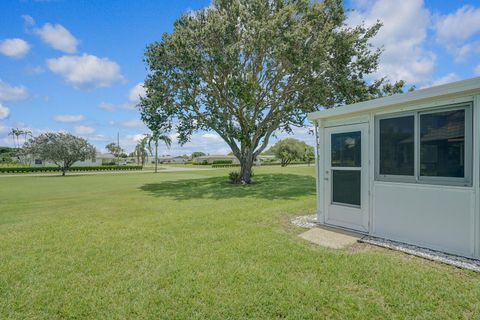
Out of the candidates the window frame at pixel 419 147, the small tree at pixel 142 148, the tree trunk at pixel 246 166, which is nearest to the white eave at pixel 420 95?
the window frame at pixel 419 147

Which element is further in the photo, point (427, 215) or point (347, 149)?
point (347, 149)

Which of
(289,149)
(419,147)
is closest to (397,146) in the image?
(419,147)

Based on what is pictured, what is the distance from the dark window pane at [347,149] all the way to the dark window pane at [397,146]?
1.39 feet

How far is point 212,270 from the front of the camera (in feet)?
10.9

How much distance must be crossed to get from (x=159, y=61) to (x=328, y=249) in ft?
43.5

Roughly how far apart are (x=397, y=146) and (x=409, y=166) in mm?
399

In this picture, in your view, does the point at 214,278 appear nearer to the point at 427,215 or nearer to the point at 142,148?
the point at 427,215

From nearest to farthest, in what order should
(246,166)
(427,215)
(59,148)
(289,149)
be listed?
(427,215)
(246,166)
(59,148)
(289,149)

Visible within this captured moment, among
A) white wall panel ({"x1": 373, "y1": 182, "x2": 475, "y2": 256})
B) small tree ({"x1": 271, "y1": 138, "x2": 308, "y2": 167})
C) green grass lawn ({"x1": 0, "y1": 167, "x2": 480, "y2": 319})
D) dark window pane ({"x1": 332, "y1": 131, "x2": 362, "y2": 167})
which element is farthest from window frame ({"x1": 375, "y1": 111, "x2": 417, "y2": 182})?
small tree ({"x1": 271, "y1": 138, "x2": 308, "y2": 167})

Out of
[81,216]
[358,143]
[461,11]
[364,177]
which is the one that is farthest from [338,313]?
[461,11]

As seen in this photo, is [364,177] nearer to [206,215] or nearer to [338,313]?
[338,313]

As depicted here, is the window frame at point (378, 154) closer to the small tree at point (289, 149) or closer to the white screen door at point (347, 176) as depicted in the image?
the white screen door at point (347, 176)

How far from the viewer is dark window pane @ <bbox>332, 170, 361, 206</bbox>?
193 inches

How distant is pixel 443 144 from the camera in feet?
12.4
